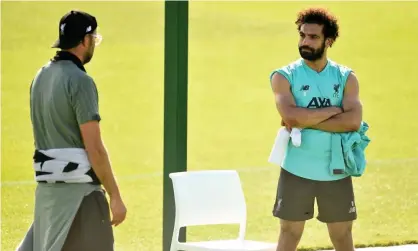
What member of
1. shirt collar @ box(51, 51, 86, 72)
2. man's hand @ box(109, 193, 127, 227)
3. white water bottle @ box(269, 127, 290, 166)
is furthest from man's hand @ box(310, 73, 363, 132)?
shirt collar @ box(51, 51, 86, 72)

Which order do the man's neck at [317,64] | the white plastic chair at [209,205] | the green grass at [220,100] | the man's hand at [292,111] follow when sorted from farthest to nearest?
the green grass at [220,100]
the white plastic chair at [209,205]
the man's neck at [317,64]
the man's hand at [292,111]

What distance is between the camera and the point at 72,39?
190 inches

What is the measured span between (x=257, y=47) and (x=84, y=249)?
4.07 meters

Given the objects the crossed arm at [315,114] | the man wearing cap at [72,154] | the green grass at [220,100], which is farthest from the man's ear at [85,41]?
the green grass at [220,100]

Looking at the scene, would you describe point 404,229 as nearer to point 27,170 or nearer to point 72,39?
point 27,170

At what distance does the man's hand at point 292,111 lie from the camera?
5.63 m

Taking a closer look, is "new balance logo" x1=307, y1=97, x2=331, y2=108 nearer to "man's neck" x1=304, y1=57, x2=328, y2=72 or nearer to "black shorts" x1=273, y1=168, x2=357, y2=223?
"man's neck" x1=304, y1=57, x2=328, y2=72

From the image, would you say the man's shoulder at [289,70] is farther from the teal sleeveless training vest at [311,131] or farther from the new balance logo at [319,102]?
the new balance logo at [319,102]

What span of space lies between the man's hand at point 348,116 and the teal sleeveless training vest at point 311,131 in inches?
1.8

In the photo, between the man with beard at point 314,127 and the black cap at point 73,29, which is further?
the man with beard at point 314,127

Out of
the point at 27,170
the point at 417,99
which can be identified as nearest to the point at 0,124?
the point at 27,170

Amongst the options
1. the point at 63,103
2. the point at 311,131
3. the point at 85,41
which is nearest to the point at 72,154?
the point at 63,103

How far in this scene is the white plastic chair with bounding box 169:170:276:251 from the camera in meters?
6.03

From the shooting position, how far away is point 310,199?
569 cm
